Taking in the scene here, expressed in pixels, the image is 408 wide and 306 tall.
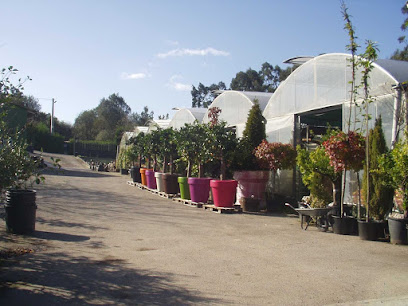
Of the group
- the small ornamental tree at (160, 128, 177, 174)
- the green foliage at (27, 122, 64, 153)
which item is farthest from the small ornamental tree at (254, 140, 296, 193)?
the green foliage at (27, 122, 64, 153)

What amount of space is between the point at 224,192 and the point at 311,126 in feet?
23.2

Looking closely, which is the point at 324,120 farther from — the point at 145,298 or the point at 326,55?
the point at 145,298

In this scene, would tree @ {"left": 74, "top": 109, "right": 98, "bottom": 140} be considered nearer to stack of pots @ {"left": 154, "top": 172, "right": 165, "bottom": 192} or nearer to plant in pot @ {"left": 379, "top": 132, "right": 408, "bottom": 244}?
stack of pots @ {"left": 154, "top": 172, "right": 165, "bottom": 192}

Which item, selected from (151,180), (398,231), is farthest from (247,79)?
(398,231)

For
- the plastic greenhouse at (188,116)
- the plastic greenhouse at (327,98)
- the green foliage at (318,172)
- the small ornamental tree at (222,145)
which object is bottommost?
the green foliage at (318,172)

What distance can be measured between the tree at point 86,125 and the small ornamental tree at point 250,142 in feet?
185

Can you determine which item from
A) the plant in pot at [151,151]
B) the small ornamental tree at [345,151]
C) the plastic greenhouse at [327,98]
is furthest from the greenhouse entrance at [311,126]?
the plant in pot at [151,151]

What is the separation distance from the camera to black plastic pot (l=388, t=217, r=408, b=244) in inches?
295

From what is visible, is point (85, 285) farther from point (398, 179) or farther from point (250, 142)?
point (250, 142)

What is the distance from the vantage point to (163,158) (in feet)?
58.5

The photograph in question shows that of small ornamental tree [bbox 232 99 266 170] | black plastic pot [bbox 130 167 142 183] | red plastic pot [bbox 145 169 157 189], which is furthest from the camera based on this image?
black plastic pot [bbox 130 167 142 183]

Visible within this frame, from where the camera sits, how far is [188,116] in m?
22.1

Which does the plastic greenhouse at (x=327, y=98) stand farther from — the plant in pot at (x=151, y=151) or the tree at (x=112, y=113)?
the tree at (x=112, y=113)

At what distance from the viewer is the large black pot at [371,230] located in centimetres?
788
